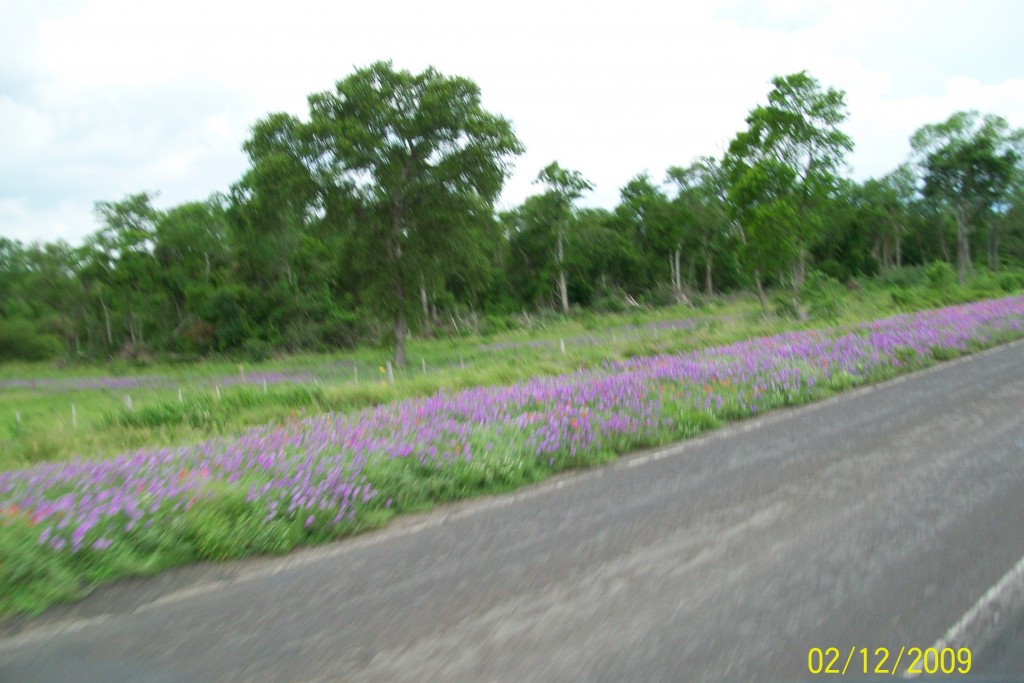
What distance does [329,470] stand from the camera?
22.9 feet

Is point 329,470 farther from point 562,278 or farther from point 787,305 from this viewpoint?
point 562,278

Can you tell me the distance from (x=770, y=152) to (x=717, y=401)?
27.1 metres

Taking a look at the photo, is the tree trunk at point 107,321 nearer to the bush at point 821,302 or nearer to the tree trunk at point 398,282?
the tree trunk at point 398,282

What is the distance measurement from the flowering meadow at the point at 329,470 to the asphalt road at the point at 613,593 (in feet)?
1.14

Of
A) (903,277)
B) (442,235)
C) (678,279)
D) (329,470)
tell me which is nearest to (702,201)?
(678,279)

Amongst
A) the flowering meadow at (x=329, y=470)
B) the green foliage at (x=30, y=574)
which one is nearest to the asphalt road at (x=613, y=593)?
the green foliage at (x=30, y=574)

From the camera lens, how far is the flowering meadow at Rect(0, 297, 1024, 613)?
17.4ft

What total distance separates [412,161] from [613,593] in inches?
1156

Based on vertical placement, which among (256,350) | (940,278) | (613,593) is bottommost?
(256,350)

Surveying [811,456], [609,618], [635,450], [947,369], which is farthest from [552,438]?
[947,369]

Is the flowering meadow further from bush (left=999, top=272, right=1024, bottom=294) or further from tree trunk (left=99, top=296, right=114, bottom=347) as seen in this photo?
tree trunk (left=99, top=296, right=114, bottom=347)

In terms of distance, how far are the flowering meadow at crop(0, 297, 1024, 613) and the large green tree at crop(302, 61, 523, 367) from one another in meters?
19.8

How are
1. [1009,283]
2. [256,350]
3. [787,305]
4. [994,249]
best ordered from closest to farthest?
[787,305], [1009,283], [256,350], [994,249]

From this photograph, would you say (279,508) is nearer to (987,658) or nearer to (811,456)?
(987,658)
